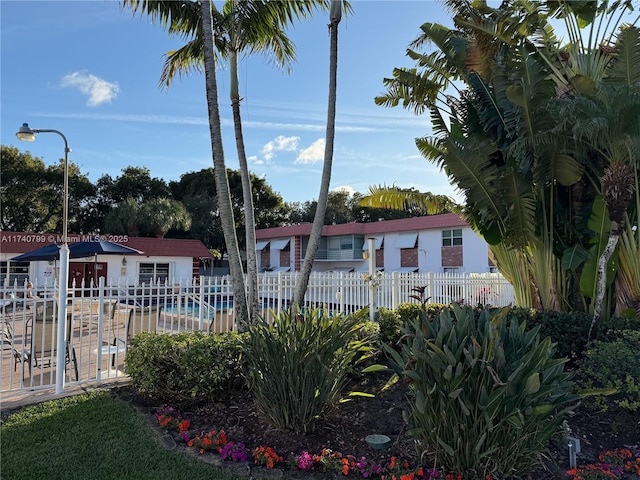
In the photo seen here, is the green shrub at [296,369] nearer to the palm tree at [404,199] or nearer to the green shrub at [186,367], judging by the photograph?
the green shrub at [186,367]

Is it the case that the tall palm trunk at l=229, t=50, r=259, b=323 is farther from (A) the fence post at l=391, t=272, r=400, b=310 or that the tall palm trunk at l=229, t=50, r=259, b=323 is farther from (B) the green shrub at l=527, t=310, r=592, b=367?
(A) the fence post at l=391, t=272, r=400, b=310

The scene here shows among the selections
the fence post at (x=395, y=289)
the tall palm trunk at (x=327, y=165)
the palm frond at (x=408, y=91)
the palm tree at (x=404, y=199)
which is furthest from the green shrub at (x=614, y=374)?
the palm frond at (x=408, y=91)

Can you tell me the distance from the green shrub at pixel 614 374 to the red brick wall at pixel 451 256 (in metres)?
18.8

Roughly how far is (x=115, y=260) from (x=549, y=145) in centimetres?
2419

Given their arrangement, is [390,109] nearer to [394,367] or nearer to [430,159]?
[430,159]

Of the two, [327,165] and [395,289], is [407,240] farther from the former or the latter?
[327,165]

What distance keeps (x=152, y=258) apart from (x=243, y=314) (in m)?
Answer: 22.0

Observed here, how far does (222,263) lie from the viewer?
38938 mm

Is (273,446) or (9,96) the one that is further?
(9,96)

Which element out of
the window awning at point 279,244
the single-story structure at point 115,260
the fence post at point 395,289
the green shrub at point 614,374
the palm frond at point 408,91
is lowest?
the green shrub at point 614,374

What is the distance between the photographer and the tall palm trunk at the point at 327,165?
646 centimetres

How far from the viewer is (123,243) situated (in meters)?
23.8

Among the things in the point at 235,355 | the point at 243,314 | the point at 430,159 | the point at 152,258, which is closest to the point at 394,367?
the point at 235,355

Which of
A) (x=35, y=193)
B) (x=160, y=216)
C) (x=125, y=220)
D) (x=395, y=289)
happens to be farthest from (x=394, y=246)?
(x=35, y=193)
